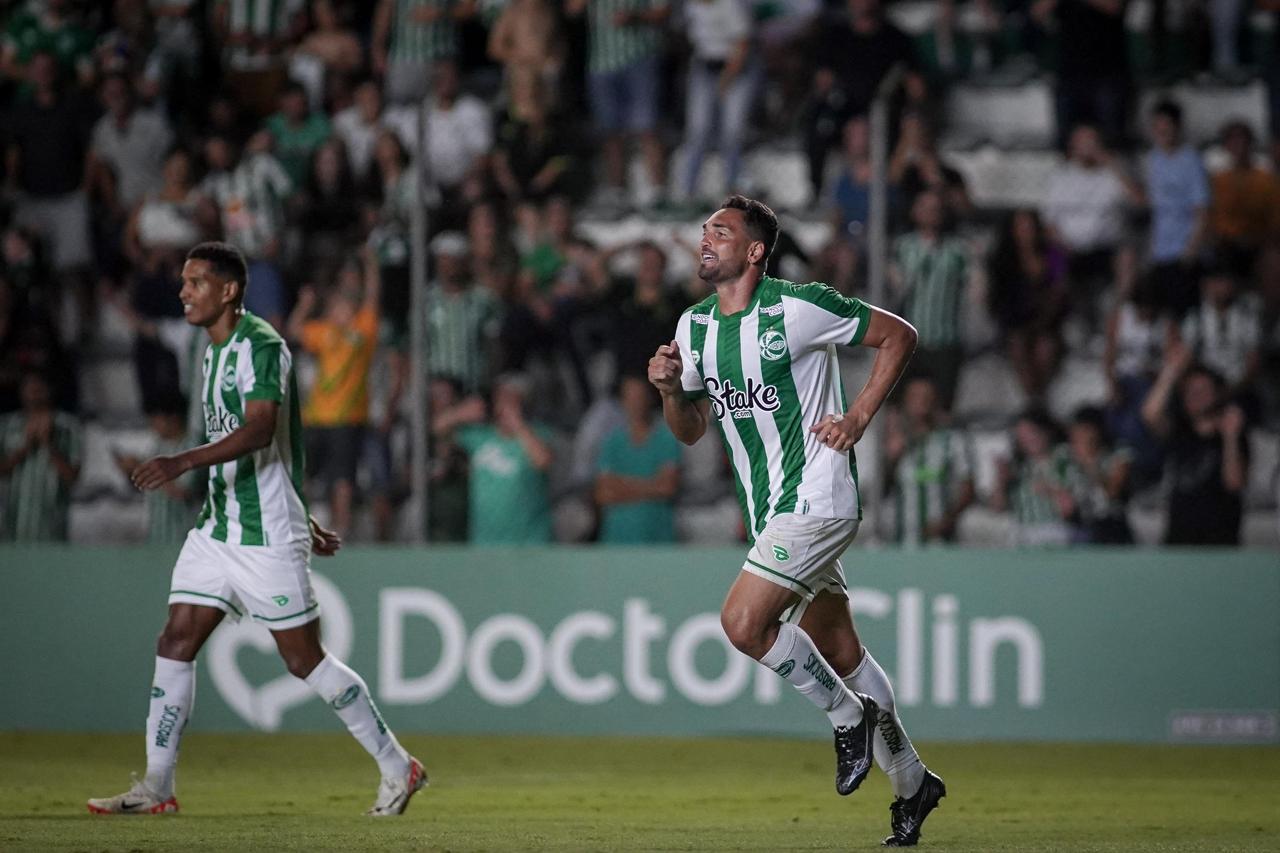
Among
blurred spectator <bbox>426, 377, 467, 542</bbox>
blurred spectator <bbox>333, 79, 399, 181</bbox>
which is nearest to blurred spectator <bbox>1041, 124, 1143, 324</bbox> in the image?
blurred spectator <bbox>426, 377, 467, 542</bbox>

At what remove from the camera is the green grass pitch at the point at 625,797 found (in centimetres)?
734

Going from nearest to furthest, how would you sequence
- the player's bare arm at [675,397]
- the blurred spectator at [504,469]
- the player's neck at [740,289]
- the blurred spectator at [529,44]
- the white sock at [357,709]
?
the player's bare arm at [675,397] → the player's neck at [740,289] → the white sock at [357,709] → the blurred spectator at [504,469] → the blurred spectator at [529,44]

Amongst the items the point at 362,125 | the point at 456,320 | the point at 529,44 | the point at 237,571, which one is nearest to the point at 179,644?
the point at 237,571

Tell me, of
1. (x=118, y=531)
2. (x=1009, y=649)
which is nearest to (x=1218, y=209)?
(x=1009, y=649)

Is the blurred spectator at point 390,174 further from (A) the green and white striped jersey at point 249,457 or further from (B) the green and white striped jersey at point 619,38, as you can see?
(A) the green and white striped jersey at point 249,457

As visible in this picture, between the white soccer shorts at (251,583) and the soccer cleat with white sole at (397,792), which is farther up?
the white soccer shorts at (251,583)

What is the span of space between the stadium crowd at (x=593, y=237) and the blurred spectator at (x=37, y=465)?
2 cm

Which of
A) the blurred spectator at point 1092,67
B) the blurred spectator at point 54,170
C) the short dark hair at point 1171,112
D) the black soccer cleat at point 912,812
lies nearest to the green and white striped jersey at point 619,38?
the blurred spectator at point 1092,67

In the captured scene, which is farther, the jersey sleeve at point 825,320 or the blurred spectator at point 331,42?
the blurred spectator at point 331,42

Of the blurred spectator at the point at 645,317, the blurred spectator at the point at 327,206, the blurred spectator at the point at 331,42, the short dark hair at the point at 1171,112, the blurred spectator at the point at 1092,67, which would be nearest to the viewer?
the blurred spectator at the point at 645,317

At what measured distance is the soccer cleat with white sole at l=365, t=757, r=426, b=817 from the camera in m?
8.15

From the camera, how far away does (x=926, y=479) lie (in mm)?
12680

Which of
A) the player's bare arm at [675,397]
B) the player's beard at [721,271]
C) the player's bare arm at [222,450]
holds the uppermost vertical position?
the player's beard at [721,271]

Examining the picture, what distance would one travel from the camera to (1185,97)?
1642 cm
